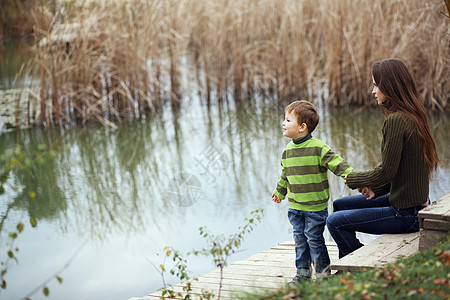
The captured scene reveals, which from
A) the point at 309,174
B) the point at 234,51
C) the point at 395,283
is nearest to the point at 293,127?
the point at 309,174

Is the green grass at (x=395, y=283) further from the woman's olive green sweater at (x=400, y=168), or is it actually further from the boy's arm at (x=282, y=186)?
the boy's arm at (x=282, y=186)

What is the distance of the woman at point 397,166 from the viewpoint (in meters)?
2.76

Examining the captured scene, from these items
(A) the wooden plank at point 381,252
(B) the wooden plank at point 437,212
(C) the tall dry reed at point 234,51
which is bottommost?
(A) the wooden plank at point 381,252

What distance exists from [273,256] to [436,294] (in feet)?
5.13

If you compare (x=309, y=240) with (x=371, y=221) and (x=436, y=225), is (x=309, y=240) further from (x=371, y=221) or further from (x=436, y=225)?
(x=436, y=225)

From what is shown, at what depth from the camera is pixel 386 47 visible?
7.23 metres

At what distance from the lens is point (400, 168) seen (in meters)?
2.81

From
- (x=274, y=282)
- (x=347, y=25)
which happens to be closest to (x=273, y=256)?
(x=274, y=282)

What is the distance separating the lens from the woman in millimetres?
2758

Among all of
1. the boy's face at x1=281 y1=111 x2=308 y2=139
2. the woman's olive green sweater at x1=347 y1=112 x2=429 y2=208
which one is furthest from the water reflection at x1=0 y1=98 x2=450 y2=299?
the woman's olive green sweater at x1=347 y1=112 x2=429 y2=208

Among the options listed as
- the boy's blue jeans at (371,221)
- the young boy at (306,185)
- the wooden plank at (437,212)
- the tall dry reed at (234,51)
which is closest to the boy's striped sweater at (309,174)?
the young boy at (306,185)

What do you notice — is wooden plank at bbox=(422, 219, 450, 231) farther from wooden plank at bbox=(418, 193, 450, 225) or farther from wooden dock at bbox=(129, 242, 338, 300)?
wooden dock at bbox=(129, 242, 338, 300)

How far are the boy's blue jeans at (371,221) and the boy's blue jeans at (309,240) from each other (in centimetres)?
6

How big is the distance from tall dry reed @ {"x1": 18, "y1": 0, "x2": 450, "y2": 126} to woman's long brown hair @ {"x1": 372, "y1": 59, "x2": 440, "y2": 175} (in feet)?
13.5
